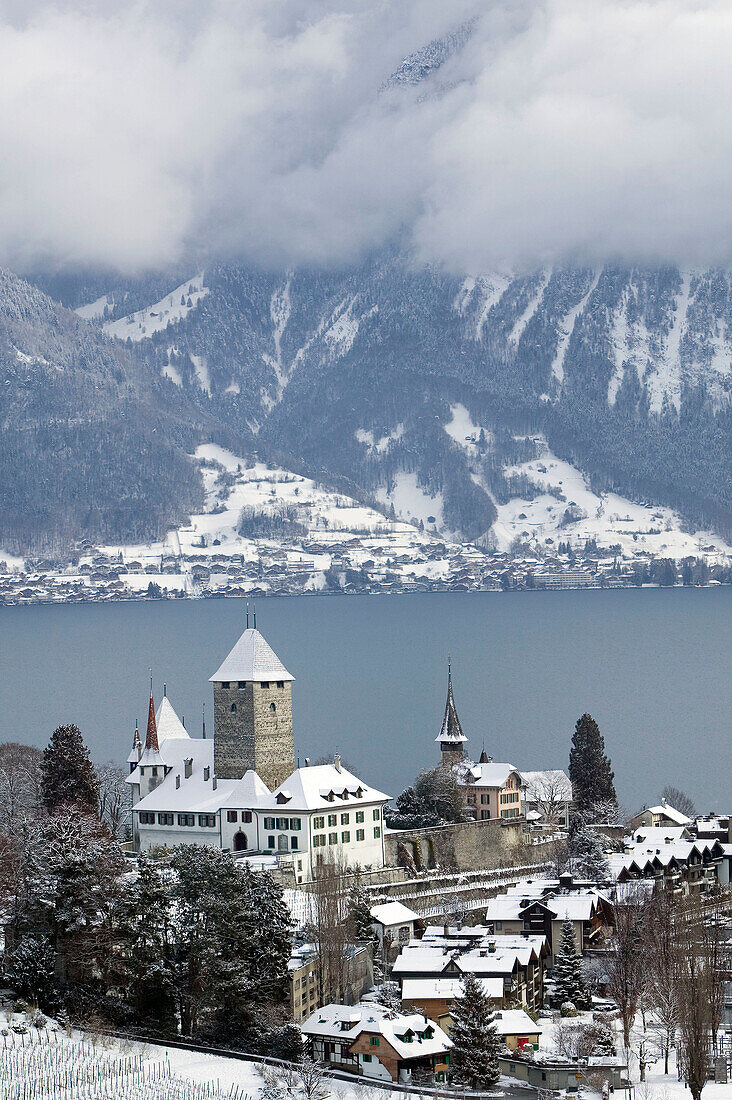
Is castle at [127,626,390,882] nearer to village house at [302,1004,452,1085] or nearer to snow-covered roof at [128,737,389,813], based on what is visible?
snow-covered roof at [128,737,389,813]

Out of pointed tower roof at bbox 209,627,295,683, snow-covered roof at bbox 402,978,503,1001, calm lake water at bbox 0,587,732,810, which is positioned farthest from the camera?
calm lake water at bbox 0,587,732,810

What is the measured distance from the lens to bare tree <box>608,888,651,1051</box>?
50062 millimetres

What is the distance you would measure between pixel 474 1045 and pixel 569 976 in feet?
31.6

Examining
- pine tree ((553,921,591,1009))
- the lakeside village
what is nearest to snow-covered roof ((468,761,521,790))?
the lakeside village

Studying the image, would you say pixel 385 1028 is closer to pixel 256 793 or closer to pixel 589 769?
pixel 256 793

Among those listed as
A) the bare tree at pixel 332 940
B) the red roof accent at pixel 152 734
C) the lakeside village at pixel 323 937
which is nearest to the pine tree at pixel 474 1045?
the lakeside village at pixel 323 937

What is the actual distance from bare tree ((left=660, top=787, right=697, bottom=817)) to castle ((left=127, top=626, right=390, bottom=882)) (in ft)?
98.9

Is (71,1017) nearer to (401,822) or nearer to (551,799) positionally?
(401,822)

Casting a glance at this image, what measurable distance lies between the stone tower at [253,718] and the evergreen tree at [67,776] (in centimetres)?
531

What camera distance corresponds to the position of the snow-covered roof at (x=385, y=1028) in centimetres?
4669

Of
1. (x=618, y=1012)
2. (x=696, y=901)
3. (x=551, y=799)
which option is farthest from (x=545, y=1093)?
(x=551, y=799)

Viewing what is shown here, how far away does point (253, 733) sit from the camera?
226 feet

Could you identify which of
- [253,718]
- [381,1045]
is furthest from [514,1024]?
[253,718]

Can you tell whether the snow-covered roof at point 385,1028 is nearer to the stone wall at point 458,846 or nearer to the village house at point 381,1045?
the village house at point 381,1045
